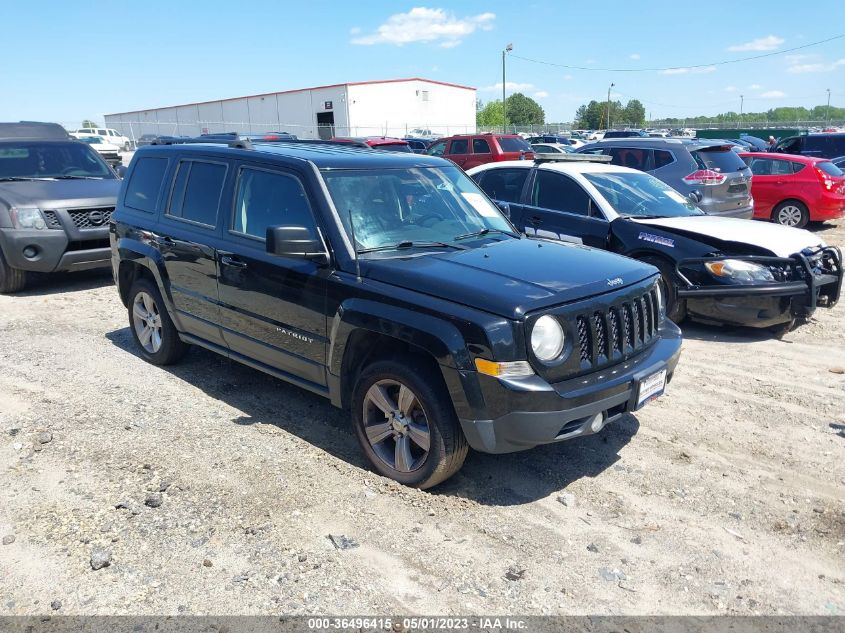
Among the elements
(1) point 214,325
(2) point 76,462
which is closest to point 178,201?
(1) point 214,325

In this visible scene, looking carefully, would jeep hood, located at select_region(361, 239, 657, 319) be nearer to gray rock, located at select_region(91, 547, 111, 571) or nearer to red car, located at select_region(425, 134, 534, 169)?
gray rock, located at select_region(91, 547, 111, 571)

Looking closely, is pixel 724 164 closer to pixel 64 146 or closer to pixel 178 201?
pixel 178 201

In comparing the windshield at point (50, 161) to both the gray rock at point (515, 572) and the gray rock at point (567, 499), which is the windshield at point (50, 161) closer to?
the gray rock at point (567, 499)

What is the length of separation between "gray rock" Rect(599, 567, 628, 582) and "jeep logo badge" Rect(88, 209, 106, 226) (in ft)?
26.0

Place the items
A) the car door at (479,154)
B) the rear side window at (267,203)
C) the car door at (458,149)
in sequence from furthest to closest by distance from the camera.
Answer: the car door at (458,149), the car door at (479,154), the rear side window at (267,203)

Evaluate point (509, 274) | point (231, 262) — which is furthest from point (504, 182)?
point (509, 274)

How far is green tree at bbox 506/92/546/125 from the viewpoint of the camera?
11269 cm

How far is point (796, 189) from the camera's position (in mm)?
13773

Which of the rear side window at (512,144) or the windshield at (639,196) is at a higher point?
the rear side window at (512,144)

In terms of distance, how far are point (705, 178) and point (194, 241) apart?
8.17m

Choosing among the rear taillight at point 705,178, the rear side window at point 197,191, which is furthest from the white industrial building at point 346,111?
the rear side window at point 197,191

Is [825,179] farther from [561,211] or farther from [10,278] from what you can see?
[10,278]

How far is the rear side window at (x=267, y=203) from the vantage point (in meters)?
4.46

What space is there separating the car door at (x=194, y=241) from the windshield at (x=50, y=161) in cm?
510
